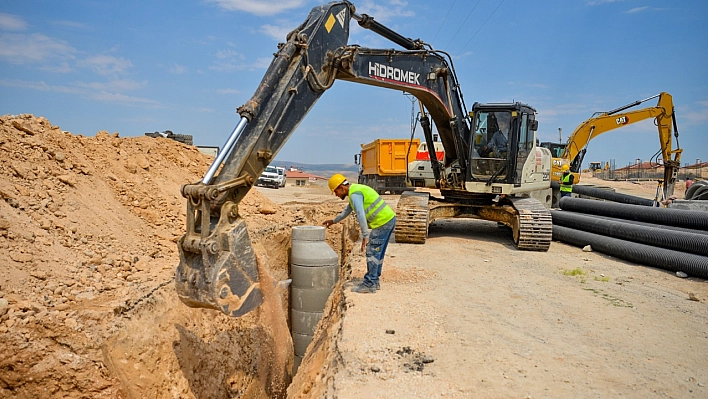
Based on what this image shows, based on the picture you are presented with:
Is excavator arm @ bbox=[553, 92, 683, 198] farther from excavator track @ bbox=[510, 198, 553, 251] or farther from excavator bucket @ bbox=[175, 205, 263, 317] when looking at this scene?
excavator bucket @ bbox=[175, 205, 263, 317]

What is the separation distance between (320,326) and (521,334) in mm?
3293

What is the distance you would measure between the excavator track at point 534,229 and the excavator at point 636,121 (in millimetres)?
7833

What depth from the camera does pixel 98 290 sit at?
5.73 metres

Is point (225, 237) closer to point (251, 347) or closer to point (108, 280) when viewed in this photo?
point (108, 280)

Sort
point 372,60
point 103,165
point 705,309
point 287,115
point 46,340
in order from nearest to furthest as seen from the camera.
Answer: point 46,340, point 287,115, point 705,309, point 372,60, point 103,165

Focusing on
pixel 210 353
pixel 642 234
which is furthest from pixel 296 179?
pixel 210 353

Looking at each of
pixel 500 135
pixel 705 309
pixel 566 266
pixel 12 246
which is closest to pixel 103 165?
pixel 12 246

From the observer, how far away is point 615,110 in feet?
54.6

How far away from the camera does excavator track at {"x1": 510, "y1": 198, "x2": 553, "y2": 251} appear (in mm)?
9078

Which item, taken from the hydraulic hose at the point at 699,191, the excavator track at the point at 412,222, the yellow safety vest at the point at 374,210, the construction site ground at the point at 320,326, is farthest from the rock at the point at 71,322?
the hydraulic hose at the point at 699,191

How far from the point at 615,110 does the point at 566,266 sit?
1082 cm

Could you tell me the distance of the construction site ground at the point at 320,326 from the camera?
13.0ft

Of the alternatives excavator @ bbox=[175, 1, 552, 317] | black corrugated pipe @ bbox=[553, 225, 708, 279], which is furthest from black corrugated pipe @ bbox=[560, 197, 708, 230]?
excavator @ bbox=[175, 1, 552, 317]

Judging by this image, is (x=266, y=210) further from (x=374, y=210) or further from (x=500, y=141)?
(x=374, y=210)
